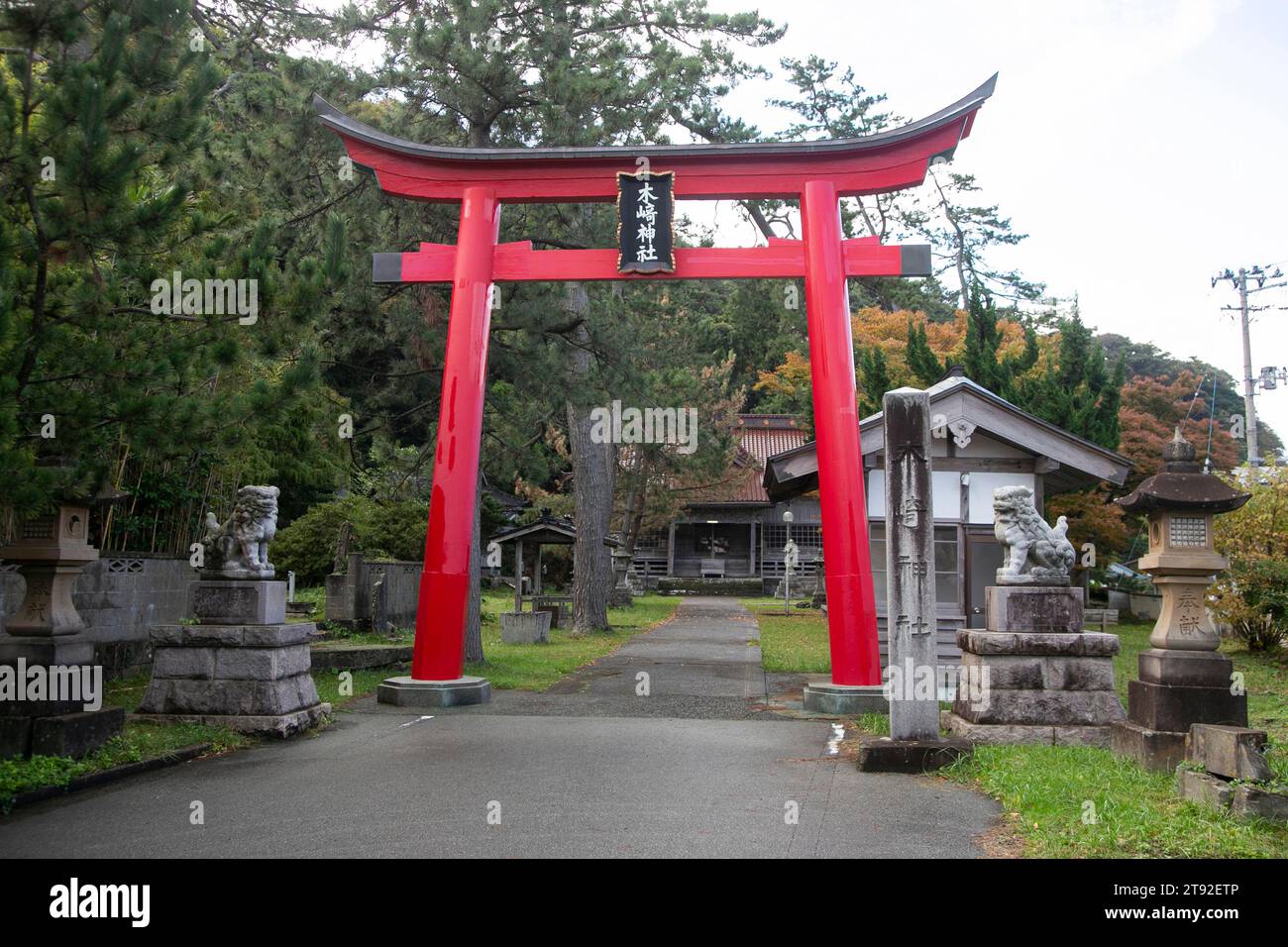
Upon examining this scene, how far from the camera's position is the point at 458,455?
11.1 meters

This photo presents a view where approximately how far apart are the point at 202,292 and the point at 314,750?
3.80 metres

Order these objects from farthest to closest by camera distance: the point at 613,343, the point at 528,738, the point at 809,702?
the point at 613,343, the point at 809,702, the point at 528,738

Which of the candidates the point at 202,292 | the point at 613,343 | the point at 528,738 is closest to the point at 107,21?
the point at 202,292

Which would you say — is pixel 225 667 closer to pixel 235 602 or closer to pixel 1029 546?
pixel 235 602

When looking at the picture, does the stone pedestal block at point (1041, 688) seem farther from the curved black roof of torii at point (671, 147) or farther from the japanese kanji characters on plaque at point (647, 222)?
the curved black roof of torii at point (671, 147)

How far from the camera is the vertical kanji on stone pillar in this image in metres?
10.8

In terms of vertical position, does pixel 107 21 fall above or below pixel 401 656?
above

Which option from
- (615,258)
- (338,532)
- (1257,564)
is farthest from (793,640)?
(615,258)

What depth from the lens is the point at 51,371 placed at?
265 inches

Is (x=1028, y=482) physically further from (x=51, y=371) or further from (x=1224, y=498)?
(x=51, y=371)

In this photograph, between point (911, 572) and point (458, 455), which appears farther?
point (458, 455)

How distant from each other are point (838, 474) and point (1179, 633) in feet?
13.9

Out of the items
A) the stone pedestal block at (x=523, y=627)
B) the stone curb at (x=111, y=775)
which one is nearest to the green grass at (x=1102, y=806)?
the stone curb at (x=111, y=775)

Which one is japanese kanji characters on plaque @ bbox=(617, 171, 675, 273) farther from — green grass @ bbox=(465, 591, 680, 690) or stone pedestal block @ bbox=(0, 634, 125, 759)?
stone pedestal block @ bbox=(0, 634, 125, 759)
